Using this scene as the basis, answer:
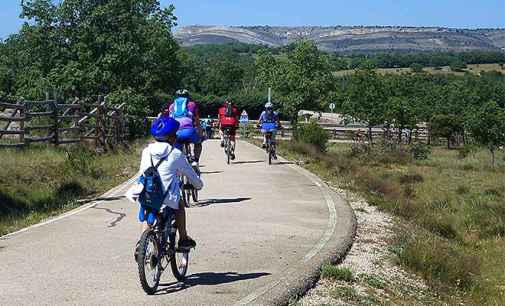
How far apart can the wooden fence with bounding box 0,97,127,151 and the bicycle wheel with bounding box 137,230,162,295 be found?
12034 mm

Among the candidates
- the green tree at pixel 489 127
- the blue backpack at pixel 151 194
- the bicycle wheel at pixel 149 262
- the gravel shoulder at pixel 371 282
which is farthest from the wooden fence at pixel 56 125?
the green tree at pixel 489 127

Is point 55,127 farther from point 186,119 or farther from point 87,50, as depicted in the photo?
point 87,50

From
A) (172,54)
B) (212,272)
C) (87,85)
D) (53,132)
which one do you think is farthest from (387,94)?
(212,272)

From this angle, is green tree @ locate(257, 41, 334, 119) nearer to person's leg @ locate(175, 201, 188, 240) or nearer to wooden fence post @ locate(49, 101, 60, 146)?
wooden fence post @ locate(49, 101, 60, 146)

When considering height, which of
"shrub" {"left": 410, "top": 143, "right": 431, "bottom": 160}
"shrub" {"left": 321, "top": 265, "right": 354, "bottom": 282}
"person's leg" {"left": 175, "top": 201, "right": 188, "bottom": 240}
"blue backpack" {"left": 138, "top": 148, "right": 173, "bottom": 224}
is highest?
"blue backpack" {"left": 138, "top": 148, "right": 173, "bottom": 224}

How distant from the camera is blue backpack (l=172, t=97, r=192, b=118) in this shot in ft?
41.0

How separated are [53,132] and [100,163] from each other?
2.17 m

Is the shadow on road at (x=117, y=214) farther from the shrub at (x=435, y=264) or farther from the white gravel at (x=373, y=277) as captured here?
the shrub at (x=435, y=264)

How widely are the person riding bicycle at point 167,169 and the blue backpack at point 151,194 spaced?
0.01 metres

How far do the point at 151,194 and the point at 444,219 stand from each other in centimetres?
1092

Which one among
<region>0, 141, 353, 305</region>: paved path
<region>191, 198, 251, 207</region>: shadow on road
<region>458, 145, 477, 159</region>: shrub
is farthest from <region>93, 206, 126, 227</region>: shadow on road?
<region>458, 145, 477, 159</region>: shrub

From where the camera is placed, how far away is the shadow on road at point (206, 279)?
7.21 m

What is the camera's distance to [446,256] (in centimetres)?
991

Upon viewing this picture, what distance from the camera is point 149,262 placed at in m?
6.78
